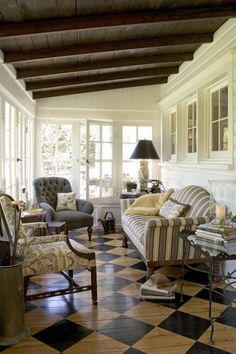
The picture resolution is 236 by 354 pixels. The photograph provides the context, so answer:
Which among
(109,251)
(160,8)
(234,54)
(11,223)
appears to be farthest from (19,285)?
(234,54)

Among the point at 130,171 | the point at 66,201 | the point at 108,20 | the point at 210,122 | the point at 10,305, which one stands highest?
the point at 108,20

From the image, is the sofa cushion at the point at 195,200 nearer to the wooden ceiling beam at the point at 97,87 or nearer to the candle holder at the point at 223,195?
the candle holder at the point at 223,195

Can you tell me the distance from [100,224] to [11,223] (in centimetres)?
A: 342

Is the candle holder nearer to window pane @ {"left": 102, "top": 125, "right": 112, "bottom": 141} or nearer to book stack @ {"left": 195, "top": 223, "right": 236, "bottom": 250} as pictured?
book stack @ {"left": 195, "top": 223, "right": 236, "bottom": 250}

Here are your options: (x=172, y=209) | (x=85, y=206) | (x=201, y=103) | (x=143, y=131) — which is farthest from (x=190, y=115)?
(x=85, y=206)

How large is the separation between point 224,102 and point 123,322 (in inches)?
103

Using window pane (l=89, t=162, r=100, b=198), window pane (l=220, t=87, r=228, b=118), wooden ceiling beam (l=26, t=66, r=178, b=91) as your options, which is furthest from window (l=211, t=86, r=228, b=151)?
window pane (l=89, t=162, r=100, b=198)

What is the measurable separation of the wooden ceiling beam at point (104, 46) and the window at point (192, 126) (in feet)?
3.54

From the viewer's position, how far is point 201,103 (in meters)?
4.35

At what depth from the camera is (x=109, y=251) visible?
4.72 m

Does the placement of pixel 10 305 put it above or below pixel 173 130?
below

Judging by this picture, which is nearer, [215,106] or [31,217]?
[31,217]

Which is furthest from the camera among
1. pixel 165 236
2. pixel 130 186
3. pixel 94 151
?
pixel 94 151

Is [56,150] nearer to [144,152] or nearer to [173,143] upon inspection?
[144,152]
